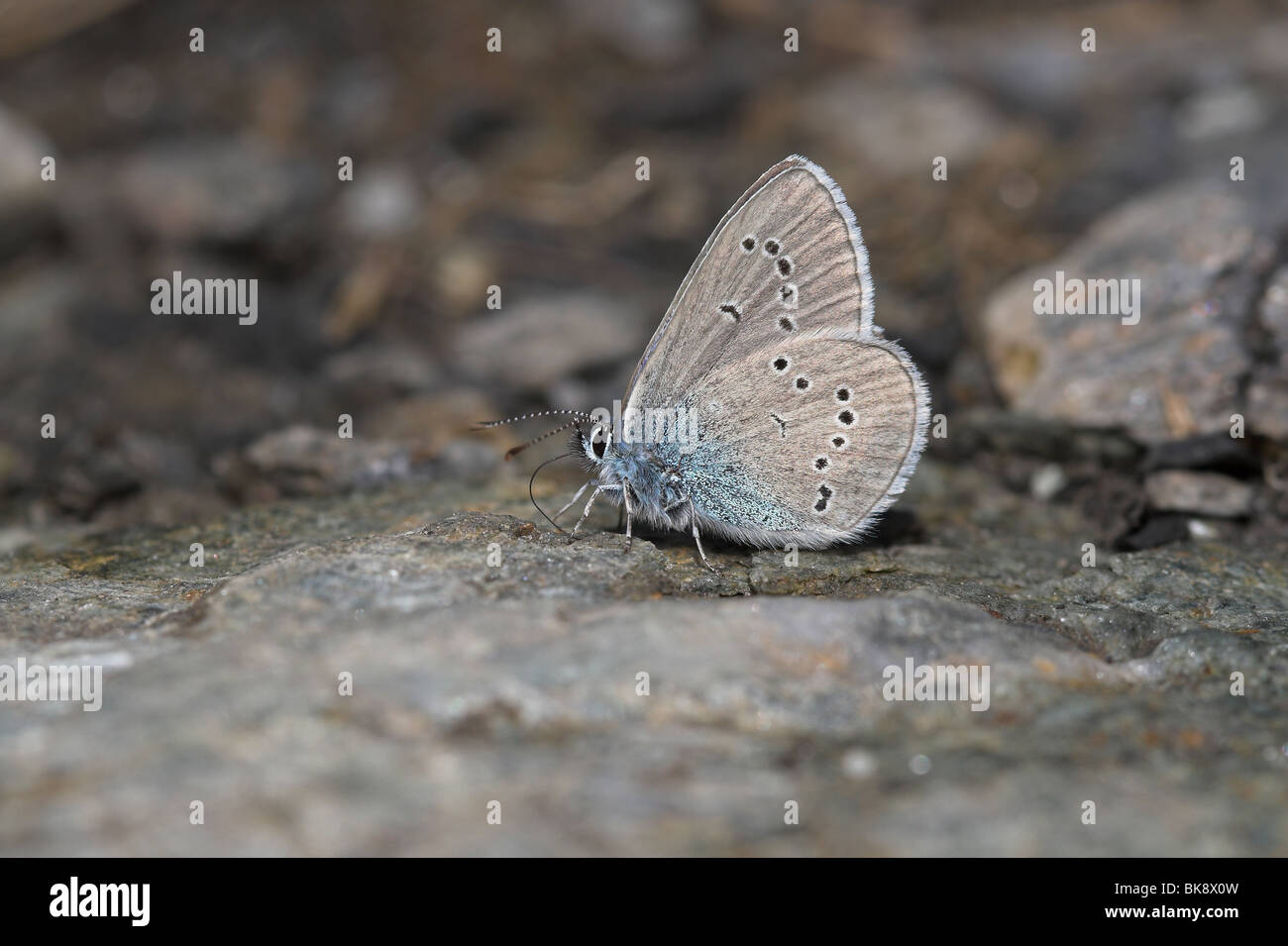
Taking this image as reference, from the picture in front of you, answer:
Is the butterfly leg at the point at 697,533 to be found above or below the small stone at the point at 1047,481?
below

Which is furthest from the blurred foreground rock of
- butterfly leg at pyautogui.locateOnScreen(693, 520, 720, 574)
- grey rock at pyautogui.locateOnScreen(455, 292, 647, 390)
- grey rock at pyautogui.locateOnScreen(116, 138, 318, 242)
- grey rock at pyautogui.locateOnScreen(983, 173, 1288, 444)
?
grey rock at pyautogui.locateOnScreen(116, 138, 318, 242)

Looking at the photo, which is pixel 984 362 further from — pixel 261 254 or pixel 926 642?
pixel 261 254

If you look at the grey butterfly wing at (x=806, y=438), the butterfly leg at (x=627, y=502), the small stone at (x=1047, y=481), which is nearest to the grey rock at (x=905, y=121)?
the small stone at (x=1047, y=481)
